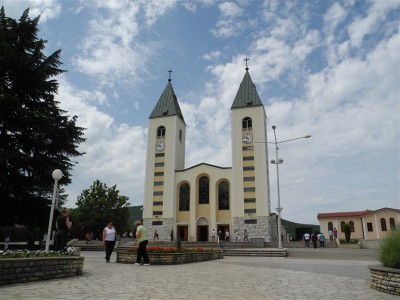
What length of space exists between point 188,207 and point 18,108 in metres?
29.1

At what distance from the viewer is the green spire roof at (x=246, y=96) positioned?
1822 inches

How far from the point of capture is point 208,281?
25.7 ft

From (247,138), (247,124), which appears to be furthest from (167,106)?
(247,138)

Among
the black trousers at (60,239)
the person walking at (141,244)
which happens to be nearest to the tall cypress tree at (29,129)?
the black trousers at (60,239)

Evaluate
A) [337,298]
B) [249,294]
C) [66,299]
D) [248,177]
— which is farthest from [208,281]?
[248,177]

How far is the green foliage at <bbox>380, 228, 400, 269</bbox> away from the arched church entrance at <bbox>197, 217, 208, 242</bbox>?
36.9 m

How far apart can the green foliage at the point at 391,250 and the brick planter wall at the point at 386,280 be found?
26cm

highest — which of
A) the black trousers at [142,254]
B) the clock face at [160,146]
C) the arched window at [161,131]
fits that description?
the arched window at [161,131]

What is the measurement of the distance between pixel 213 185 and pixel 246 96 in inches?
554

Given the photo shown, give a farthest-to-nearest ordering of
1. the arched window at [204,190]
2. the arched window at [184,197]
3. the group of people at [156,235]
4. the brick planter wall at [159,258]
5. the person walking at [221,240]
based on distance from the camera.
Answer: the arched window at [184,197] < the arched window at [204,190] < the group of people at [156,235] < the person walking at [221,240] < the brick planter wall at [159,258]

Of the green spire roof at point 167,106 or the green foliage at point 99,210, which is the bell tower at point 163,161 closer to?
the green spire roof at point 167,106

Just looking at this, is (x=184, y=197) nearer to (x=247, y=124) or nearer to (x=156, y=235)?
(x=156, y=235)

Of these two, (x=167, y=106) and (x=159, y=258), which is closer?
(x=159, y=258)

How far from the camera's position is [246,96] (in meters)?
47.4
